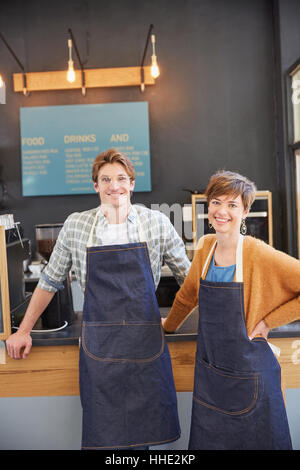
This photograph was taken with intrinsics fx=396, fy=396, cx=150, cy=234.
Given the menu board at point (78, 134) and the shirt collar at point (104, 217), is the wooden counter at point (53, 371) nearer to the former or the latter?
the shirt collar at point (104, 217)

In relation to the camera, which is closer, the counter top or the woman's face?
the woman's face

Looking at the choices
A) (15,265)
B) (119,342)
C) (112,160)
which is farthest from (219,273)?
(15,265)

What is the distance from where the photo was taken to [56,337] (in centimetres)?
154

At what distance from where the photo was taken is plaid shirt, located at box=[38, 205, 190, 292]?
1502 mm

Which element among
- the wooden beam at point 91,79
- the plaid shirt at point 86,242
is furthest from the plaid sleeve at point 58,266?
the wooden beam at point 91,79

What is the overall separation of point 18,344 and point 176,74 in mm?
3126

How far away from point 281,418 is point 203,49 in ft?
11.5

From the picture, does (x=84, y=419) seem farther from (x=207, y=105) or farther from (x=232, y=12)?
(x=232, y=12)

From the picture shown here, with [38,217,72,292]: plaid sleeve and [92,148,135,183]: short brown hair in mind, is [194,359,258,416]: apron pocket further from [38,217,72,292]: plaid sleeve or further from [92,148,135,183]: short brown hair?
[92,148,135,183]: short brown hair

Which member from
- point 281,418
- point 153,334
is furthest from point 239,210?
point 281,418

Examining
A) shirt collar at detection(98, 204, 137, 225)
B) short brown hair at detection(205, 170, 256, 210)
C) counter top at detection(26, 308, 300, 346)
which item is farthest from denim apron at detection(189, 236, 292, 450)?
shirt collar at detection(98, 204, 137, 225)

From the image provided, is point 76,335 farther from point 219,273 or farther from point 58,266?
point 219,273

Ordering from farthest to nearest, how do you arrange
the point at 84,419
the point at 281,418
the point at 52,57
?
the point at 52,57 → the point at 84,419 → the point at 281,418

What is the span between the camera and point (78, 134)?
3770 millimetres
